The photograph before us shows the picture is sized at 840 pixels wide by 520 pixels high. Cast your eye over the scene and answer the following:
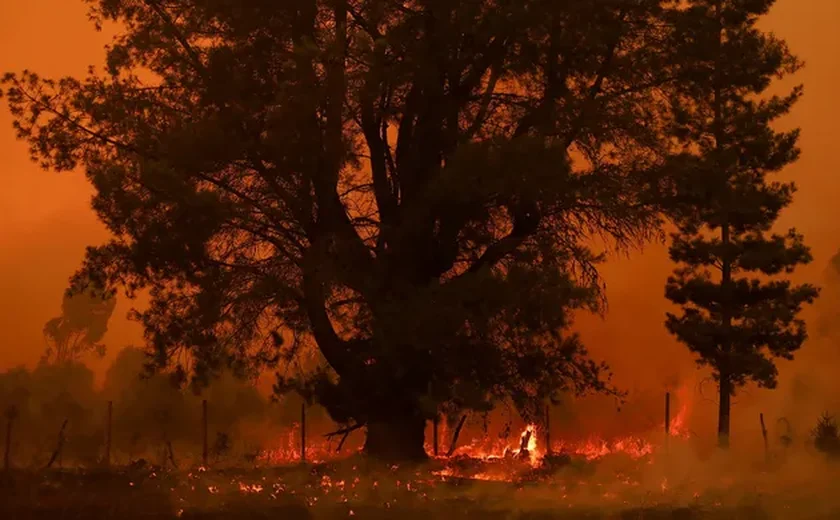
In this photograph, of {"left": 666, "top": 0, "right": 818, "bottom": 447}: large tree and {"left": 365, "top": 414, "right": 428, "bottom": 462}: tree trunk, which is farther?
{"left": 666, "top": 0, "right": 818, "bottom": 447}: large tree

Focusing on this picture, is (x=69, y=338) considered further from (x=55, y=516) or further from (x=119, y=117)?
(x=55, y=516)

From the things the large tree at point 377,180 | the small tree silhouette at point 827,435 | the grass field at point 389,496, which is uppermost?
the large tree at point 377,180

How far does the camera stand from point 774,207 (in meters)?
24.6

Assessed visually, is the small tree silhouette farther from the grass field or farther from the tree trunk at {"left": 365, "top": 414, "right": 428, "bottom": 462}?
the tree trunk at {"left": 365, "top": 414, "right": 428, "bottom": 462}

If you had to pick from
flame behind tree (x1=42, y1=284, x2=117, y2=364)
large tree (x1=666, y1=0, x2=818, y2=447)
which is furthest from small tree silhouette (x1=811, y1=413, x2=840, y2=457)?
flame behind tree (x1=42, y1=284, x2=117, y2=364)

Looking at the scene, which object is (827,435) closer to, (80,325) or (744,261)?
(744,261)

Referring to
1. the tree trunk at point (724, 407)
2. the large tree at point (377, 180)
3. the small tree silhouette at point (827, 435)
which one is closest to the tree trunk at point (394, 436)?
the large tree at point (377, 180)

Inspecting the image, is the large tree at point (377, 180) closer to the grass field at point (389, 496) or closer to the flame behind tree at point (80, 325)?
the grass field at point (389, 496)

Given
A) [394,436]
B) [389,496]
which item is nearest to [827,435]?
[394,436]

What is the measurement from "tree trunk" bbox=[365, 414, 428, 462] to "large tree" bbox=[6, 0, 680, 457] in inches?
1.4

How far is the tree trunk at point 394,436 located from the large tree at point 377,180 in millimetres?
34

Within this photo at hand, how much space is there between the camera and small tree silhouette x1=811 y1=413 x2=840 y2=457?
21.0 m

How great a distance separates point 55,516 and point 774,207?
18.5 meters

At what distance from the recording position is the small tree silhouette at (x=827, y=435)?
68.9 feet
